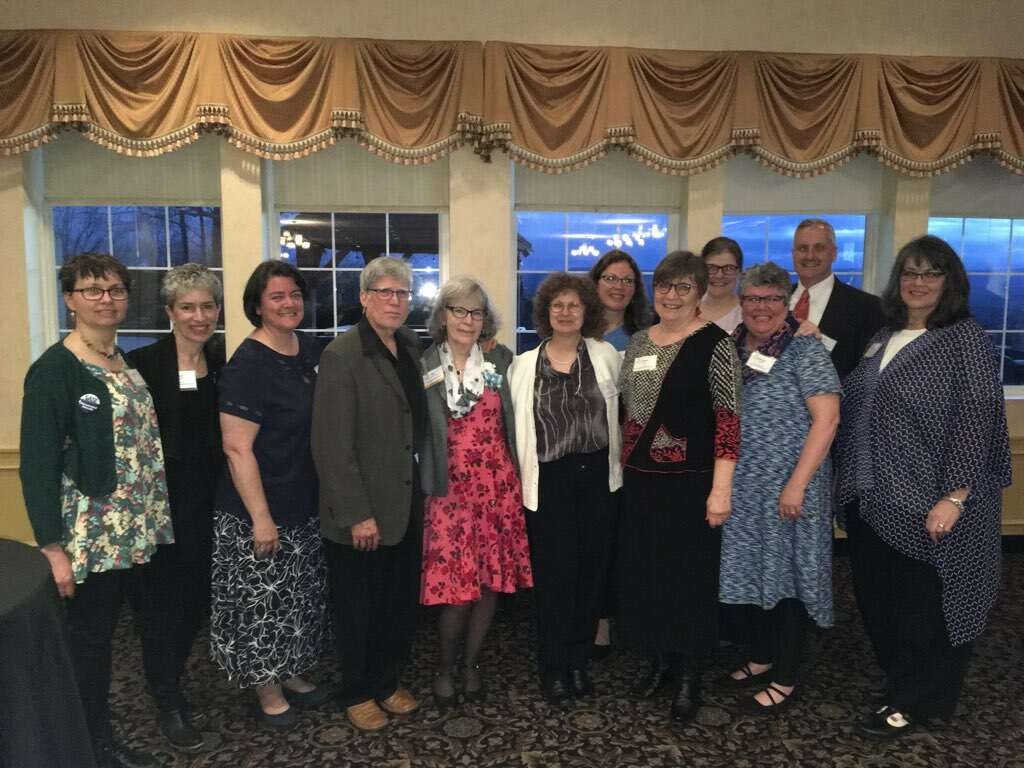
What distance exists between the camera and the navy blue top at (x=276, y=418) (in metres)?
2.15

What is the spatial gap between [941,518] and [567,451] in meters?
1.17

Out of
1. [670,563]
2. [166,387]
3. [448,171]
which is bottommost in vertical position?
[670,563]

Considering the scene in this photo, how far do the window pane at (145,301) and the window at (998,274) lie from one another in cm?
484

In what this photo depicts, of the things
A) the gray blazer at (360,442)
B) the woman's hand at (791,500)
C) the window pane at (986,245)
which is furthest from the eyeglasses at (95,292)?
the window pane at (986,245)

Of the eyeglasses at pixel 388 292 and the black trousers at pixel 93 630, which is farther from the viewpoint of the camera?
the eyeglasses at pixel 388 292

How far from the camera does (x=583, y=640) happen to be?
2.56 metres

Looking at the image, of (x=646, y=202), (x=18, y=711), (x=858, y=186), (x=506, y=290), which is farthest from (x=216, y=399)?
(x=858, y=186)

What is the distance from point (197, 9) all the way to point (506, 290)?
2201 mm

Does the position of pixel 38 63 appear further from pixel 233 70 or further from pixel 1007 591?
pixel 1007 591

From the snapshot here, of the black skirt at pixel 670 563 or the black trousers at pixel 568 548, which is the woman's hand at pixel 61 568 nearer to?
the black trousers at pixel 568 548

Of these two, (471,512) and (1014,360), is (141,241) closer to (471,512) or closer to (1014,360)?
(471,512)

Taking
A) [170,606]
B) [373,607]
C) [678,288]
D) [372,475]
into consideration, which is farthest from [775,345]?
[170,606]

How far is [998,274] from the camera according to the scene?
183 inches

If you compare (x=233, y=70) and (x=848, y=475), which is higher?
(x=233, y=70)
